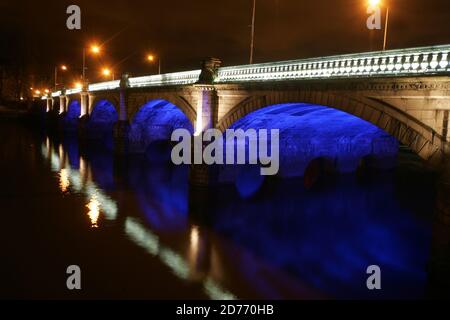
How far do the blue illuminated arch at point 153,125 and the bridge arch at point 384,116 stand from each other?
1667 cm

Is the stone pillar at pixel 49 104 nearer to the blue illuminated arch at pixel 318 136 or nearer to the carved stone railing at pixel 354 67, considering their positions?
the carved stone railing at pixel 354 67

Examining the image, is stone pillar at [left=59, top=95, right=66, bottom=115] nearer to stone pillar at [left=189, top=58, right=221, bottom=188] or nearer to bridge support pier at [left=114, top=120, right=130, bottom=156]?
bridge support pier at [left=114, top=120, right=130, bottom=156]

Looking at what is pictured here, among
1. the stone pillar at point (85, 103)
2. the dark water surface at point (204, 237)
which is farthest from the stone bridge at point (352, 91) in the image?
the stone pillar at point (85, 103)

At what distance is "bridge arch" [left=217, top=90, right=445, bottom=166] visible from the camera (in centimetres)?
947

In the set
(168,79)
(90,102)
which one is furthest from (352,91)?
(90,102)

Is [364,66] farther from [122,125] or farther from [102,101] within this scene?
[102,101]

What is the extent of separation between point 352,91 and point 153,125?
23589 millimetres

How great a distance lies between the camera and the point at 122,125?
30.7m

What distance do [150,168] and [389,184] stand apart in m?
17.1

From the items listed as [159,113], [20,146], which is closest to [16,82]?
[20,146]

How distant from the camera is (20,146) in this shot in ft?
115

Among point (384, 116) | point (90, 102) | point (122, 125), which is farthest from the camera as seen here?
point (90, 102)

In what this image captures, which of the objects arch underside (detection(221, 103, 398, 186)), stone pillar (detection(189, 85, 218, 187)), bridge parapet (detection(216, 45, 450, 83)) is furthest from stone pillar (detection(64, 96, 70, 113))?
bridge parapet (detection(216, 45, 450, 83))
